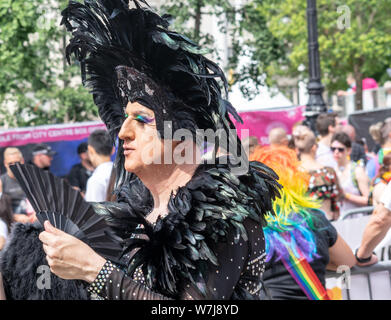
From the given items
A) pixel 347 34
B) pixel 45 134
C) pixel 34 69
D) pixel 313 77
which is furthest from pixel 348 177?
pixel 347 34

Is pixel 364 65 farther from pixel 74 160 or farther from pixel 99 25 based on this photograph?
pixel 99 25

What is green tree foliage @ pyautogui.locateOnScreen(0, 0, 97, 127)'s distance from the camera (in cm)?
1086

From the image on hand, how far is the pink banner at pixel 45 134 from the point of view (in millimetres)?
9047

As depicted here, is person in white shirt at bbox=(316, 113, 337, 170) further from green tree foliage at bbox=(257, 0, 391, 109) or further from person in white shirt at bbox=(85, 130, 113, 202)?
green tree foliage at bbox=(257, 0, 391, 109)

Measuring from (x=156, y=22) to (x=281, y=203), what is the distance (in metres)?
1.67

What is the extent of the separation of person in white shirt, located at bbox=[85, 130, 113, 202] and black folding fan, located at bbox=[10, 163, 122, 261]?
11.6ft

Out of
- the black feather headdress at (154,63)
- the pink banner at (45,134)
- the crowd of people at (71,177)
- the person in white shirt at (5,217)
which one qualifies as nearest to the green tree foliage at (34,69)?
the pink banner at (45,134)

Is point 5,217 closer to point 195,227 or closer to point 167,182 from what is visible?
point 167,182

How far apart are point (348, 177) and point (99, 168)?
106 inches

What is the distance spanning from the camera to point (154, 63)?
2.40 metres

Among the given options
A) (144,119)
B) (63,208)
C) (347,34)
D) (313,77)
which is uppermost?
(347,34)

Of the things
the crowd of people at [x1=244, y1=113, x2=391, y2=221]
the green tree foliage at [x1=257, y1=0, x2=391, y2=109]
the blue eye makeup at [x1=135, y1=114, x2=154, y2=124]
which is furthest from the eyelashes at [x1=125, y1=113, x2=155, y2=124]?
the green tree foliage at [x1=257, y1=0, x2=391, y2=109]

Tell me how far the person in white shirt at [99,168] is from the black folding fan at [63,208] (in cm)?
353

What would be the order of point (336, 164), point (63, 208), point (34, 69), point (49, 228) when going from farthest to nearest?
point (34, 69)
point (336, 164)
point (63, 208)
point (49, 228)
